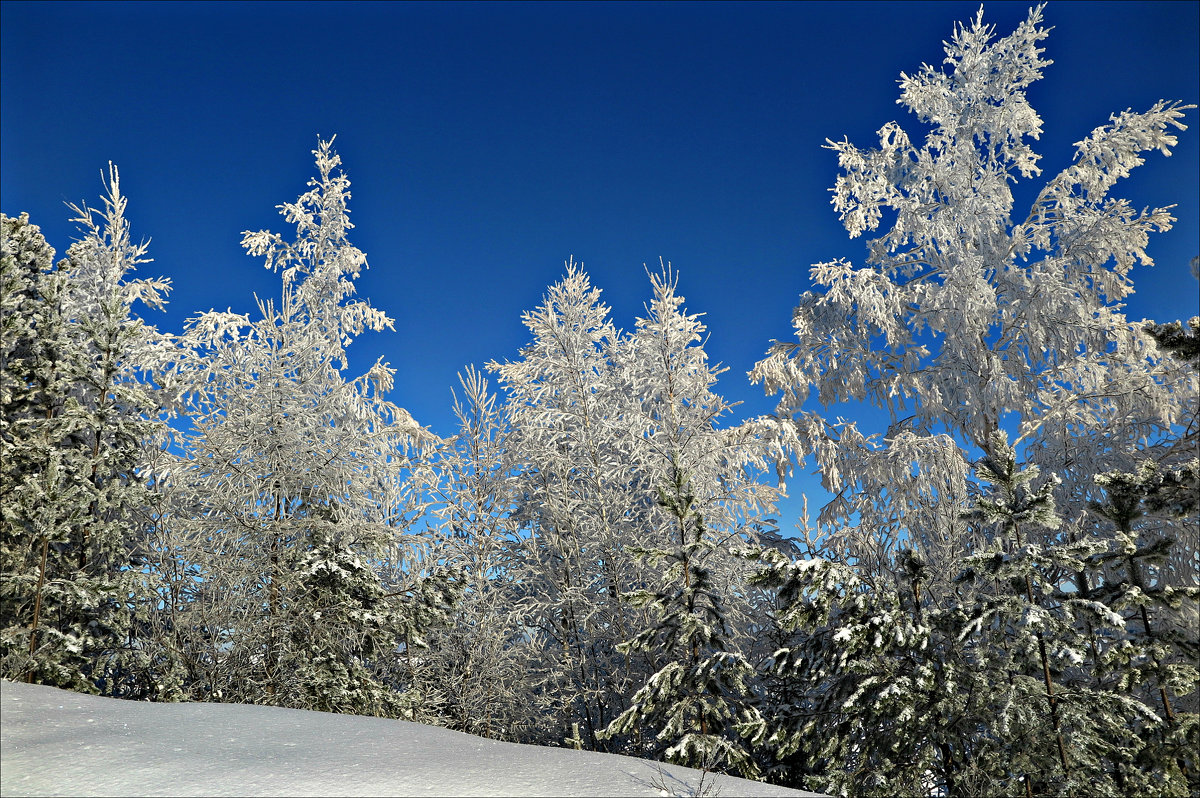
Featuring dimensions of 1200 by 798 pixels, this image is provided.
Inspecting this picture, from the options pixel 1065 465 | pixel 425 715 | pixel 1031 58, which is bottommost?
pixel 425 715

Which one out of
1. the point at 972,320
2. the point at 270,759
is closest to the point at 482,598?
the point at 270,759

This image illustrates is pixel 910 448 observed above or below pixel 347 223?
below

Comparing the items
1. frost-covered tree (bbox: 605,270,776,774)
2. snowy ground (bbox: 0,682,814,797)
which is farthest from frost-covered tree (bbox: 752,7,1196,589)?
snowy ground (bbox: 0,682,814,797)

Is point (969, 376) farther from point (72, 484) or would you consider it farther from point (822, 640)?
point (72, 484)

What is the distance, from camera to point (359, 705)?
9.10m

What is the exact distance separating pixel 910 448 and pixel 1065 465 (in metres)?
2.31

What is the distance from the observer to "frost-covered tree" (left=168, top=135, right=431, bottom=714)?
344 inches

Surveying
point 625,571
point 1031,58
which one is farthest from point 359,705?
point 1031,58

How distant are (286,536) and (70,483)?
2.36 metres

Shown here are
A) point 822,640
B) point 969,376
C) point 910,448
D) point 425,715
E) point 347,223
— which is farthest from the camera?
point 347,223

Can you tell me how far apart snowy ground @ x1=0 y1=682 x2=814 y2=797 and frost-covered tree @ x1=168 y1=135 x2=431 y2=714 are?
7.83 ft

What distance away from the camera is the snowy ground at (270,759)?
Answer: 4543mm

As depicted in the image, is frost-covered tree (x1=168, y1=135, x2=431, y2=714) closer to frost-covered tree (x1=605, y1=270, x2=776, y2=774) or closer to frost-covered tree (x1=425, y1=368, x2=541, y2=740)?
frost-covered tree (x1=425, y1=368, x2=541, y2=740)

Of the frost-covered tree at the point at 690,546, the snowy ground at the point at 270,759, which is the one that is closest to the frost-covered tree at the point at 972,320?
the frost-covered tree at the point at 690,546
